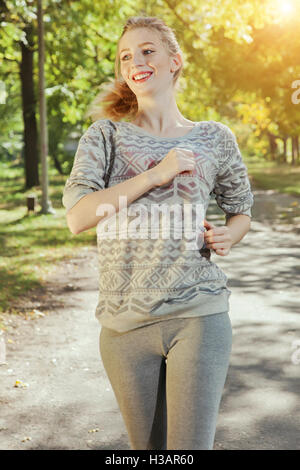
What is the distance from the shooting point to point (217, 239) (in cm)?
223

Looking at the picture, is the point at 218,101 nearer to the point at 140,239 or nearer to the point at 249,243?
the point at 249,243

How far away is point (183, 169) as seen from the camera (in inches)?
82.7

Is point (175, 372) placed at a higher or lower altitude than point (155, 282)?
lower

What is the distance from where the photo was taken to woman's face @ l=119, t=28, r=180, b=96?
2350 mm

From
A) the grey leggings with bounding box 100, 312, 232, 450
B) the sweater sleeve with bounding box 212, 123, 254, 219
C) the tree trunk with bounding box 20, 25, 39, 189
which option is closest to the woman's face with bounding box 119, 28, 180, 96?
the sweater sleeve with bounding box 212, 123, 254, 219

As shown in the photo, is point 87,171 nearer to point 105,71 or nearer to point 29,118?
point 105,71

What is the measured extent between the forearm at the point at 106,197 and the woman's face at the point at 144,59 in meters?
0.42

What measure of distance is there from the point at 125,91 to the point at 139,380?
1048 mm

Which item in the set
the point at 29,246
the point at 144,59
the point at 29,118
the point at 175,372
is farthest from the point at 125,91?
the point at 29,118

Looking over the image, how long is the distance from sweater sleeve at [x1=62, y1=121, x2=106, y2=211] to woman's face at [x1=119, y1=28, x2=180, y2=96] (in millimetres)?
266

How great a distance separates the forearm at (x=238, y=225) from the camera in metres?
2.39

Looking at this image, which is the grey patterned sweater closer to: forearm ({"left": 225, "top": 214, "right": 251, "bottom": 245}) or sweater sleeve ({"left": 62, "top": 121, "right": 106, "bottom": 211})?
sweater sleeve ({"left": 62, "top": 121, "right": 106, "bottom": 211})

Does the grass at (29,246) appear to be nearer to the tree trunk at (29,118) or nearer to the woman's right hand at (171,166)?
the woman's right hand at (171,166)

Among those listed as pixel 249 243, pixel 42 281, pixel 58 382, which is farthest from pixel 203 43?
pixel 58 382
